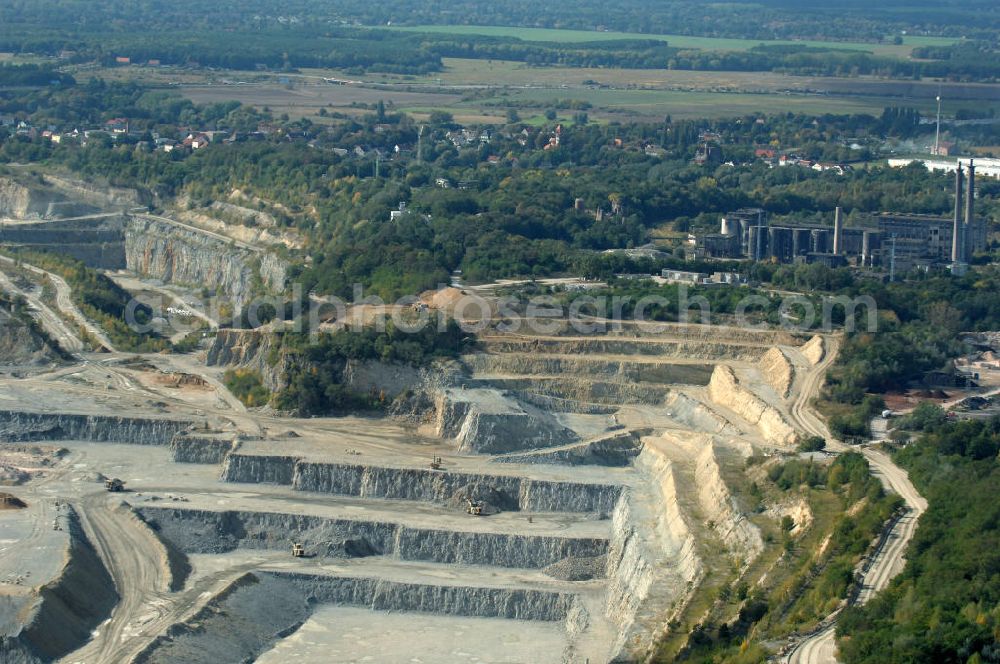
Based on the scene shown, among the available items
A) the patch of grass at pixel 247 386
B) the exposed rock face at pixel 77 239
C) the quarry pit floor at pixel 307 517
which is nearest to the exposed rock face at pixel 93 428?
the quarry pit floor at pixel 307 517

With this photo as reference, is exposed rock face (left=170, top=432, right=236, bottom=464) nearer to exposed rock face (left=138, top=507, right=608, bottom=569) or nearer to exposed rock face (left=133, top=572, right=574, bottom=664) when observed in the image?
exposed rock face (left=138, top=507, right=608, bottom=569)

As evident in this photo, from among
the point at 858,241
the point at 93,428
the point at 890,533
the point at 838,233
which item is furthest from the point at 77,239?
the point at 890,533

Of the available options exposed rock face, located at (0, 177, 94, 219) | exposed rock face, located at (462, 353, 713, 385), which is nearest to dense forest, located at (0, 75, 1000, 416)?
exposed rock face, located at (0, 177, 94, 219)

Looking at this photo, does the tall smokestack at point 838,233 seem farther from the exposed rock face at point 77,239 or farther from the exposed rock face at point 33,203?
the exposed rock face at point 33,203

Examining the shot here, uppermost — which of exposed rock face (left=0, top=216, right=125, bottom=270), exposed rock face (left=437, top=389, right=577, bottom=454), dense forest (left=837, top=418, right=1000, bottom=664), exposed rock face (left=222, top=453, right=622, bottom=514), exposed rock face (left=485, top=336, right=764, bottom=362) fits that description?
dense forest (left=837, top=418, right=1000, bottom=664)

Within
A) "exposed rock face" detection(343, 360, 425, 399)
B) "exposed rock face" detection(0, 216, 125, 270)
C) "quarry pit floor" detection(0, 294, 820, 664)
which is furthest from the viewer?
"exposed rock face" detection(0, 216, 125, 270)

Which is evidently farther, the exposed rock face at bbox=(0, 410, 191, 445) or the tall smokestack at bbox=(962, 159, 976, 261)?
the tall smokestack at bbox=(962, 159, 976, 261)

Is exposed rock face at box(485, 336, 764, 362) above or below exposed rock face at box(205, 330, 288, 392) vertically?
above
